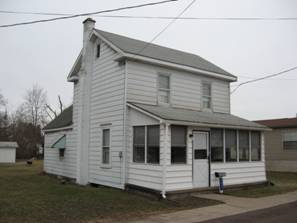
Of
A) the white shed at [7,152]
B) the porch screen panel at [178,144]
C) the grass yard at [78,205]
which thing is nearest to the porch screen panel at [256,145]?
the porch screen panel at [178,144]

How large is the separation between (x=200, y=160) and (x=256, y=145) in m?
4.28

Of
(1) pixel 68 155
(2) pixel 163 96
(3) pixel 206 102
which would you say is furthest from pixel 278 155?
→ (1) pixel 68 155

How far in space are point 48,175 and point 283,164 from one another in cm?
1763

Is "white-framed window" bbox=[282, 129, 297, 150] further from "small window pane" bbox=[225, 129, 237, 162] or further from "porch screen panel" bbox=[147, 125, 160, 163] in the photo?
"porch screen panel" bbox=[147, 125, 160, 163]

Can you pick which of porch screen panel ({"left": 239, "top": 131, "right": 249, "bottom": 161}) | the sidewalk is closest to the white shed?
porch screen panel ({"left": 239, "top": 131, "right": 249, "bottom": 161})

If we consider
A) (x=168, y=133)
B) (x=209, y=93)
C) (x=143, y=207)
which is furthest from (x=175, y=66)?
(x=143, y=207)

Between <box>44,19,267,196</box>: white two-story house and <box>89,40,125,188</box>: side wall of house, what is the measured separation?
43 mm

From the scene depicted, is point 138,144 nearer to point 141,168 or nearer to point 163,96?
point 141,168

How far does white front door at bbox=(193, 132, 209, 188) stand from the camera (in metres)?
15.2

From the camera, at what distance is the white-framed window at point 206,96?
18.9 metres

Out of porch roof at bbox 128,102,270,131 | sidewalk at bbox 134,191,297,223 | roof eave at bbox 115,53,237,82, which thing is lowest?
sidewalk at bbox 134,191,297,223

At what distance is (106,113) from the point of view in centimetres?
1723

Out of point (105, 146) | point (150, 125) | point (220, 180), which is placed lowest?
point (220, 180)

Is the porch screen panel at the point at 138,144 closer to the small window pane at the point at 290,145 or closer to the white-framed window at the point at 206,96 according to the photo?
the white-framed window at the point at 206,96
